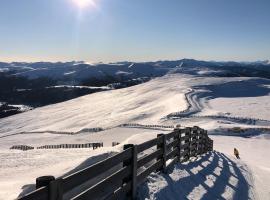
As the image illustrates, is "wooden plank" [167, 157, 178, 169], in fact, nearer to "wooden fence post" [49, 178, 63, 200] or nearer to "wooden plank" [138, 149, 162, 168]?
"wooden plank" [138, 149, 162, 168]

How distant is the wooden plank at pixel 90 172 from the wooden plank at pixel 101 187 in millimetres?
194

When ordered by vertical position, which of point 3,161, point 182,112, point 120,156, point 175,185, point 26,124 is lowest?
point 26,124

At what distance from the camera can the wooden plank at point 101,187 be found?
21.0 ft

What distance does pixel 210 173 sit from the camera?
1354cm

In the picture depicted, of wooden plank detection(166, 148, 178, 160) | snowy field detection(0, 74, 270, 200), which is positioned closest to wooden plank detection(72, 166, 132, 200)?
snowy field detection(0, 74, 270, 200)

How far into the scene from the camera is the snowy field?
456 inches

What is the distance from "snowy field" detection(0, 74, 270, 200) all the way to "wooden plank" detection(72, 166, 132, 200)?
0.99 metres

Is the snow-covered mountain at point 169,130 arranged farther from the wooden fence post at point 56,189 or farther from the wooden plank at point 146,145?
the wooden fence post at point 56,189

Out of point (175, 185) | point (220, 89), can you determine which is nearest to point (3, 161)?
point (175, 185)

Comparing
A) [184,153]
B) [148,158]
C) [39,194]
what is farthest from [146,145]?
[184,153]

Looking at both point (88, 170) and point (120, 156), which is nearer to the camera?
point (88, 170)

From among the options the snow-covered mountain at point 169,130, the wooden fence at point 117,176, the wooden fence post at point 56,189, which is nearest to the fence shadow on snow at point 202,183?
the snow-covered mountain at point 169,130

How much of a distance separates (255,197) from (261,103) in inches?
3715

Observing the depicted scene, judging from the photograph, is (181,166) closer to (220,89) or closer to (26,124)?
(26,124)
